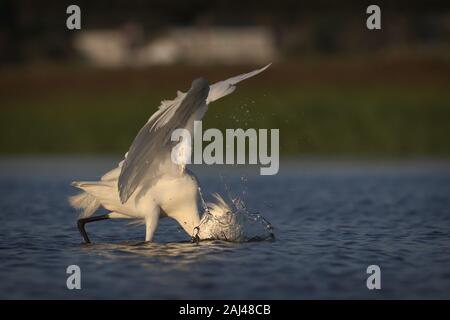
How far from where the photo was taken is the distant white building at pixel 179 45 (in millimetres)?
39972

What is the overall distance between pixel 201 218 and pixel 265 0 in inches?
1241

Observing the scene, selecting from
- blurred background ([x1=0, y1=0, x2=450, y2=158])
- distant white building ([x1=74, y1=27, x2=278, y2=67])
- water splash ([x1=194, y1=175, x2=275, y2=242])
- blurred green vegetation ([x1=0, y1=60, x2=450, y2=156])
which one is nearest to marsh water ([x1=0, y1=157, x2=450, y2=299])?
water splash ([x1=194, y1=175, x2=275, y2=242])

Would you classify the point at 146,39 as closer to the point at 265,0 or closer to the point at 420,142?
the point at 265,0

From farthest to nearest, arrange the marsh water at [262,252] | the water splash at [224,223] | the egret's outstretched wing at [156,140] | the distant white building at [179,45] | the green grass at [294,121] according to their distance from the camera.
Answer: the distant white building at [179,45] → the green grass at [294,121] → the water splash at [224,223] → the egret's outstretched wing at [156,140] → the marsh water at [262,252]

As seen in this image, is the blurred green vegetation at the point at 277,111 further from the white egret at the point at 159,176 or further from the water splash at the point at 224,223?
the white egret at the point at 159,176

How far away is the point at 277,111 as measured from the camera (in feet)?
77.1

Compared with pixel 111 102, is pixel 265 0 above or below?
above

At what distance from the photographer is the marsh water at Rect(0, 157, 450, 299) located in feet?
23.4

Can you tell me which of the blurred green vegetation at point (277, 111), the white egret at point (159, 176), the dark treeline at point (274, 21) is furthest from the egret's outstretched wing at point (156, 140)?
the dark treeline at point (274, 21)

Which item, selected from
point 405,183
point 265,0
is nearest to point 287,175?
point 405,183

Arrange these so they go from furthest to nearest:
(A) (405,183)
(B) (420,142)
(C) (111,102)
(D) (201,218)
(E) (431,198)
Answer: (C) (111,102) < (B) (420,142) < (A) (405,183) < (E) (431,198) < (D) (201,218)

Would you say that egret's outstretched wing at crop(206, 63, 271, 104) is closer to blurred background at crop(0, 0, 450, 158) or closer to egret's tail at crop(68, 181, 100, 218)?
egret's tail at crop(68, 181, 100, 218)

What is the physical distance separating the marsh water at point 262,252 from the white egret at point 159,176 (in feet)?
1.09

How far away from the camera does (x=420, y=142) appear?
22031 mm
